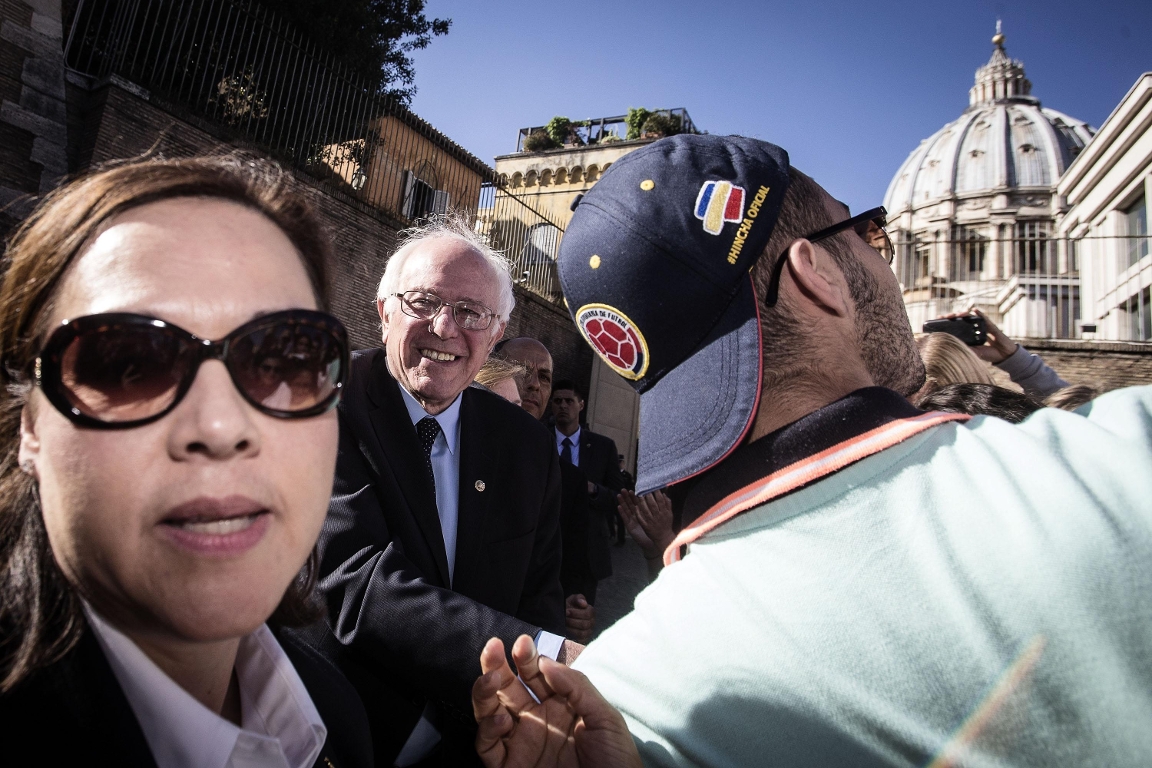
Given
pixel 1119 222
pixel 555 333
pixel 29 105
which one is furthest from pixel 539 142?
pixel 29 105

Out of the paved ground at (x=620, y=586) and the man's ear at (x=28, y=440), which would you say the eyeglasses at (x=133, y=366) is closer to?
the man's ear at (x=28, y=440)

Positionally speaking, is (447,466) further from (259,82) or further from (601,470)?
(259,82)

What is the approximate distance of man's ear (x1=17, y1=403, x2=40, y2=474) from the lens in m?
1.00

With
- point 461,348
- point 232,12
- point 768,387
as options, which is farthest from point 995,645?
point 232,12

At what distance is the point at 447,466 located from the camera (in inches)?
99.3

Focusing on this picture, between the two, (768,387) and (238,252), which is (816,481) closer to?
(768,387)

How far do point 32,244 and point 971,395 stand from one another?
8.64 ft

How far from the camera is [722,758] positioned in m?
0.94

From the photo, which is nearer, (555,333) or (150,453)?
(150,453)

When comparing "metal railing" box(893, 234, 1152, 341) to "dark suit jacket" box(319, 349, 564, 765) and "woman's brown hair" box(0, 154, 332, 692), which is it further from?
"woman's brown hair" box(0, 154, 332, 692)

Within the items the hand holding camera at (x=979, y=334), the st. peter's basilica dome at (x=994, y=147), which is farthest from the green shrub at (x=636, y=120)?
the st. peter's basilica dome at (x=994, y=147)

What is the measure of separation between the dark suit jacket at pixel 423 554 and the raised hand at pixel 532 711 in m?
0.53

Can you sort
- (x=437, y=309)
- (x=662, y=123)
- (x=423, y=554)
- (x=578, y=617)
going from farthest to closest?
(x=662, y=123) < (x=578, y=617) < (x=437, y=309) < (x=423, y=554)

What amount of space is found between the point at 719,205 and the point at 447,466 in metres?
1.60
